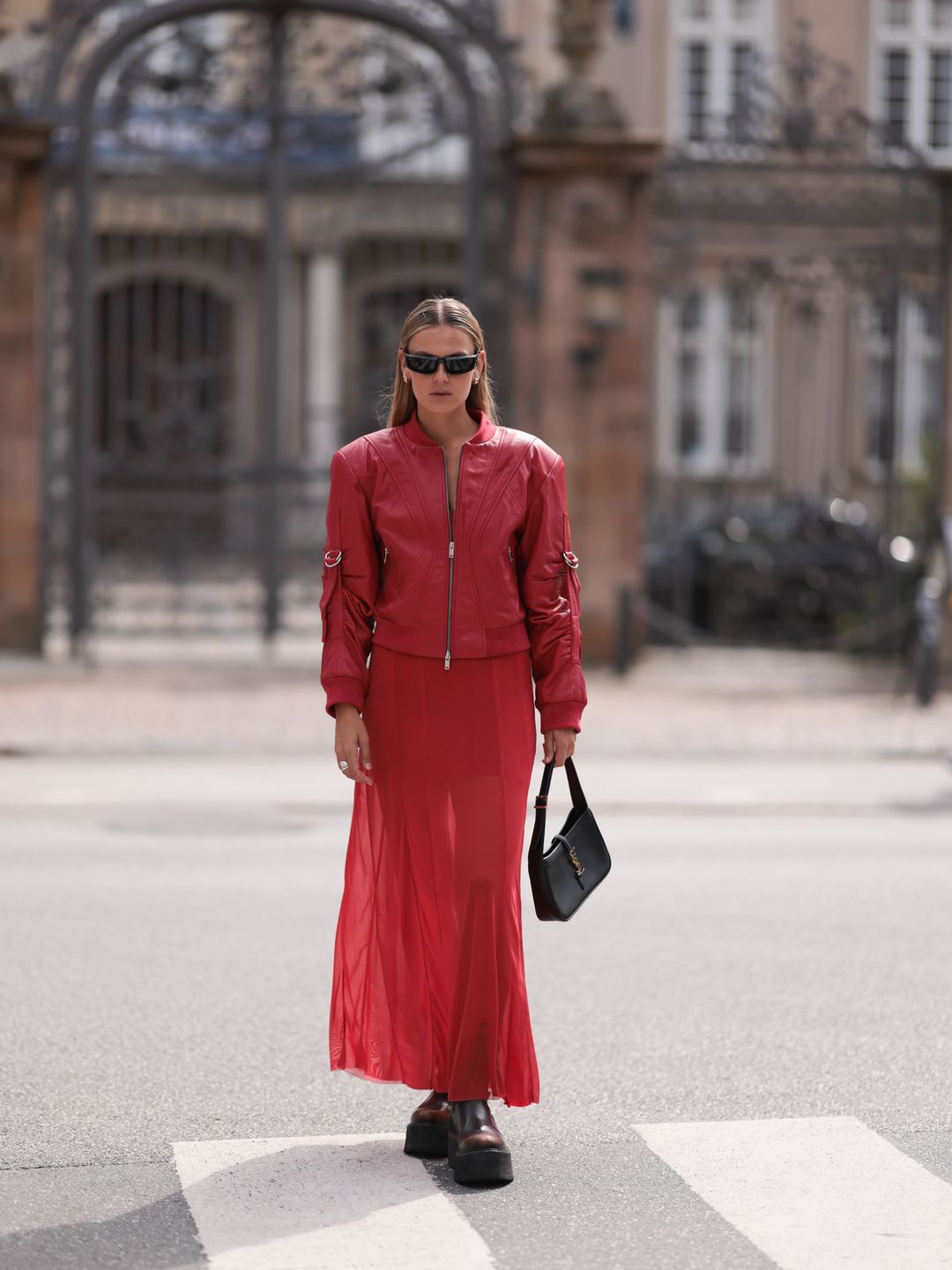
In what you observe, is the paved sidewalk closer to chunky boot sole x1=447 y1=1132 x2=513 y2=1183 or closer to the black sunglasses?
the black sunglasses

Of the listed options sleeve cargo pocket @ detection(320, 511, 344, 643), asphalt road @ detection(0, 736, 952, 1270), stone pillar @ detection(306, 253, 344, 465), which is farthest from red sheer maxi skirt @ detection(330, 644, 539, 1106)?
stone pillar @ detection(306, 253, 344, 465)

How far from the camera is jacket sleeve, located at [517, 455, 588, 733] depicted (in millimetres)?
4926

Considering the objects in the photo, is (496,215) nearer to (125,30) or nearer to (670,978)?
(125,30)

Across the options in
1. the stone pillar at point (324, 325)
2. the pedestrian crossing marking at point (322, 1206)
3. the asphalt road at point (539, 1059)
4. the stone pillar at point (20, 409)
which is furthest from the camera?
the stone pillar at point (324, 325)

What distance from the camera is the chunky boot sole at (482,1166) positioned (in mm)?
4695

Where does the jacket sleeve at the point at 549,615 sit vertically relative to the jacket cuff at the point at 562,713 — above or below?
above

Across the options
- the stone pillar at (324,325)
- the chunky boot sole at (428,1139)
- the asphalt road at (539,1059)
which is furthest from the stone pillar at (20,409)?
the chunky boot sole at (428,1139)

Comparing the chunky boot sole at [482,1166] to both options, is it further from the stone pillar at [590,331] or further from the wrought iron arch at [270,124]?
the wrought iron arch at [270,124]

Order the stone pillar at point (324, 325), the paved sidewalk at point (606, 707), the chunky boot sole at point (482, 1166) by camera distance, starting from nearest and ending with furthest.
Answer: the chunky boot sole at point (482, 1166) < the paved sidewalk at point (606, 707) < the stone pillar at point (324, 325)

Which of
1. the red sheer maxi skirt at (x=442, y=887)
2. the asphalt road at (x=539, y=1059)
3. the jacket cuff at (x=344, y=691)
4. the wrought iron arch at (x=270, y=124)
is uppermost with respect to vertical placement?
the wrought iron arch at (x=270, y=124)

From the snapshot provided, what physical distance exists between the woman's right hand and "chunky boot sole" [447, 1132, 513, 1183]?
822 millimetres

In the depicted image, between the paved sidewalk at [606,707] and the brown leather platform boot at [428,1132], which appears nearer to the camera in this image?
the brown leather platform boot at [428,1132]

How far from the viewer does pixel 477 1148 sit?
4.71m

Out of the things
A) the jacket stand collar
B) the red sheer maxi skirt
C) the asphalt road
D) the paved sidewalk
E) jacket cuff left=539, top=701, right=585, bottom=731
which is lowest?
the paved sidewalk
